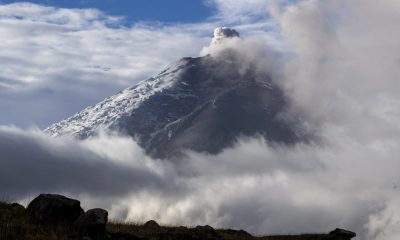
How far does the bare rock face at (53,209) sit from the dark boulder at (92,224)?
4.97 feet

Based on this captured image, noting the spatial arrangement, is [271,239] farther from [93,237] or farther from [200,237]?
[93,237]

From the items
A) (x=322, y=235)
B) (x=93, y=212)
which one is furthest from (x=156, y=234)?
(x=322, y=235)

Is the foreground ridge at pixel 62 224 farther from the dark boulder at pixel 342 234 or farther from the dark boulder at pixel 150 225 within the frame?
the dark boulder at pixel 342 234

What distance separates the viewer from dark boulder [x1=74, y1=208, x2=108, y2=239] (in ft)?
122

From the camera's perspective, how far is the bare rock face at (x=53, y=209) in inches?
1513

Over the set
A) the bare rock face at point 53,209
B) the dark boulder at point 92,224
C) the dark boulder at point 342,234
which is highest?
the dark boulder at point 342,234

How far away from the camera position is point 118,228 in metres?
42.8

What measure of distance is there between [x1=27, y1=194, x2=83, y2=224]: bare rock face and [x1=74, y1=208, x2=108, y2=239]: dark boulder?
1514 mm

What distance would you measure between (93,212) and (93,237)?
5.16 feet

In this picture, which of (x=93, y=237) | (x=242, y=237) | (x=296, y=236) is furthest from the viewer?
(x=296, y=236)

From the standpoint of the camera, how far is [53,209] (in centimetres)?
3869

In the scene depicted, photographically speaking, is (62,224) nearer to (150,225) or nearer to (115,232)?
(115,232)

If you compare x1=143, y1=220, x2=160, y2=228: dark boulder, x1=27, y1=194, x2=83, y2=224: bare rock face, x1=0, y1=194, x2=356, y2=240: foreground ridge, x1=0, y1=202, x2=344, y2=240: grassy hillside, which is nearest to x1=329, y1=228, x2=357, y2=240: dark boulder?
x1=0, y1=202, x2=344, y2=240: grassy hillside

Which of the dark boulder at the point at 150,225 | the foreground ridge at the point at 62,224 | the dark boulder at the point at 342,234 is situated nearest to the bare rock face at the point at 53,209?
the foreground ridge at the point at 62,224
